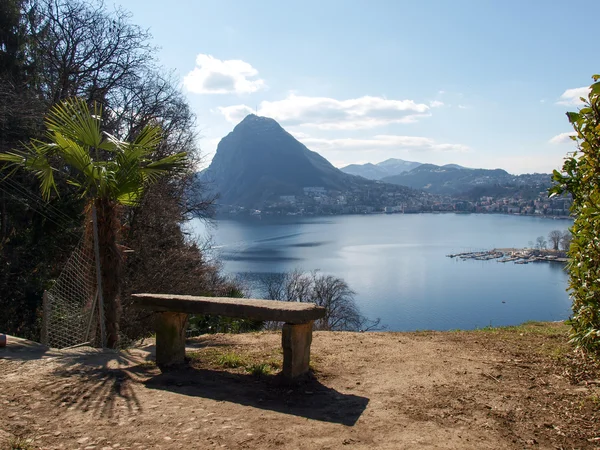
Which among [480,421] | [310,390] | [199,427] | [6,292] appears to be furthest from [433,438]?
[6,292]

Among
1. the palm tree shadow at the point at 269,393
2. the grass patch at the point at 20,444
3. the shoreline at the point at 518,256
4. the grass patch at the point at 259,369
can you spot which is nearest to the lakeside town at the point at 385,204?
the shoreline at the point at 518,256

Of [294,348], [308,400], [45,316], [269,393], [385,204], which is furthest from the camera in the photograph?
[385,204]

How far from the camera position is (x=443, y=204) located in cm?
17550

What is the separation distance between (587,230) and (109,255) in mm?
5507

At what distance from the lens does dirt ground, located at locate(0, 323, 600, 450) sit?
10.9 ft

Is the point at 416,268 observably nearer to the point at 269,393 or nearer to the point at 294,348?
the point at 294,348

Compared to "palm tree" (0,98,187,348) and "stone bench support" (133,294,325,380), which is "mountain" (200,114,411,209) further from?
"stone bench support" (133,294,325,380)

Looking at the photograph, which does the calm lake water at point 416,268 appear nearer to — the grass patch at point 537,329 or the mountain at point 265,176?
the grass patch at point 537,329

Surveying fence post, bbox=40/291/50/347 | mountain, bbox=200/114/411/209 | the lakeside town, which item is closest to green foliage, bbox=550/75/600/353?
fence post, bbox=40/291/50/347

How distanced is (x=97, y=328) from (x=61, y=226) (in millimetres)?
6717

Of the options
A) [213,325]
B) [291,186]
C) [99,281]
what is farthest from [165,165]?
[291,186]

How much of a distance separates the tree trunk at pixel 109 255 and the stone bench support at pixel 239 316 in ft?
3.07

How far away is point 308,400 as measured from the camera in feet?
13.7

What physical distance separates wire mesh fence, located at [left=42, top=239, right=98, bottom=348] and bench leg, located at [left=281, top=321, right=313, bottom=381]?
3.05 meters
